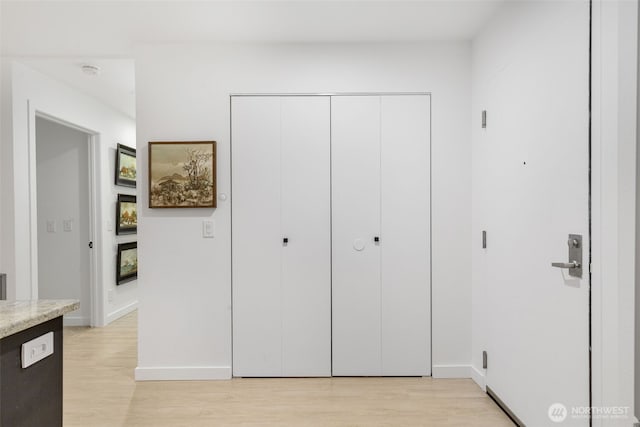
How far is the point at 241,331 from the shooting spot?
2627 mm

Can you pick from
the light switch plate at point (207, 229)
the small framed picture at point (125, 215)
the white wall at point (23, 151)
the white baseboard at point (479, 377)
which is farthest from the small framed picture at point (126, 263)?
the white baseboard at point (479, 377)

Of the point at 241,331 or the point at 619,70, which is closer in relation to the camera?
the point at 619,70

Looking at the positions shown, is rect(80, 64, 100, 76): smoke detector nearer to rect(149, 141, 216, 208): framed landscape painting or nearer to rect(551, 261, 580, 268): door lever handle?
rect(149, 141, 216, 208): framed landscape painting

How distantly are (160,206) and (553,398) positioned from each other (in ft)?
8.58

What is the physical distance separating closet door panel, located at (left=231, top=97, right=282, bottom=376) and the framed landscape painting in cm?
18

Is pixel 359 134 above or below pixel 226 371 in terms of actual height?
above

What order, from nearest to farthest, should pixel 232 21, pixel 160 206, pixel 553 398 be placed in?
pixel 553 398 → pixel 232 21 → pixel 160 206

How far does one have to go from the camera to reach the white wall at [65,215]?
4.01 metres

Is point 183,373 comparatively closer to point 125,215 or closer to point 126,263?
point 126,263

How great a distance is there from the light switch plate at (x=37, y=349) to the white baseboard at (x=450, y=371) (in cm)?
235

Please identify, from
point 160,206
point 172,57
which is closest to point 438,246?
point 160,206

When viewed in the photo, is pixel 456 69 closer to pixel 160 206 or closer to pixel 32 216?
pixel 160 206

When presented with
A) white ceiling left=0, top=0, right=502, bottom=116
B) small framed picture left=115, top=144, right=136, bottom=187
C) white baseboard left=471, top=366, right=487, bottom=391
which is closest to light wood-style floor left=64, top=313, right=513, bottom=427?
white baseboard left=471, top=366, right=487, bottom=391

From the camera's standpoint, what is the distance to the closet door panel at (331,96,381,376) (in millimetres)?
2627
